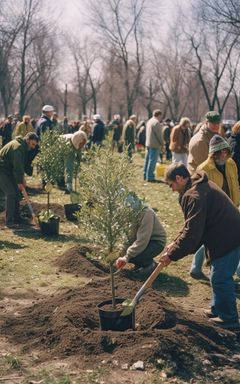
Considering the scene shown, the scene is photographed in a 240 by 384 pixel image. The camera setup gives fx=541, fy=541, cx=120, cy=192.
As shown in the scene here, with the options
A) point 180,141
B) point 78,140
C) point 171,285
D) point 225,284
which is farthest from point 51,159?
point 225,284

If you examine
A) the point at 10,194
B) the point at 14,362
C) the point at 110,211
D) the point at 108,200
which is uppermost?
the point at 108,200

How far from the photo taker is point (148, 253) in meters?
7.24

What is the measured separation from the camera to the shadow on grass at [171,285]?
6.89 m

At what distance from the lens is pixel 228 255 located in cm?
546

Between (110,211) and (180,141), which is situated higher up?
(180,141)

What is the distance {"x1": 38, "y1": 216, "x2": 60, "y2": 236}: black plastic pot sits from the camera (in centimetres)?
955

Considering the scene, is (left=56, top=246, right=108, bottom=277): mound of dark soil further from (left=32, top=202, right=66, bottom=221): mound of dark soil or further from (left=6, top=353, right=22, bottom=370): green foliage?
(left=32, top=202, right=66, bottom=221): mound of dark soil

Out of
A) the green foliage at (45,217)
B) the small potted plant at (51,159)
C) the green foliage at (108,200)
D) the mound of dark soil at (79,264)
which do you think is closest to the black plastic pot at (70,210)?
the small potted plant at (51,159)

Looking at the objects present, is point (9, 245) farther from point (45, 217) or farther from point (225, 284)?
point (225, 284)

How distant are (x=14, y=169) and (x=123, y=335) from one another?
17.2ft

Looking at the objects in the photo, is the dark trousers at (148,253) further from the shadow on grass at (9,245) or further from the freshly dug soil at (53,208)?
the freshly dug soil at (53,208)

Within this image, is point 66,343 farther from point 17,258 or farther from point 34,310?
point 17,258

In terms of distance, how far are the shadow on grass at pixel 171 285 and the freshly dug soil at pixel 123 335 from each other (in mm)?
925

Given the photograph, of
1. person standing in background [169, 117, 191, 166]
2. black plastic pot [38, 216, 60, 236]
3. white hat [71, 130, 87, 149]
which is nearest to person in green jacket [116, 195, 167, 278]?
black plastic pot [38, 216, 60, 236]
